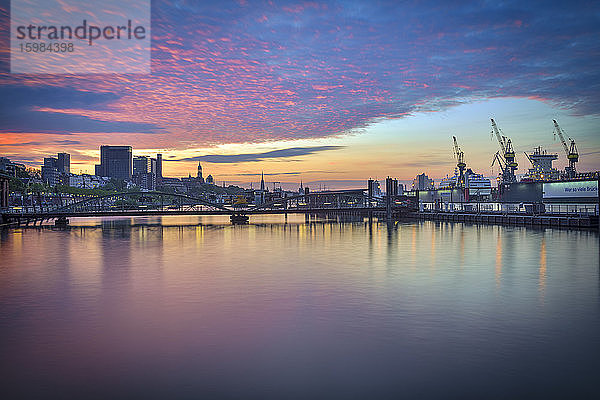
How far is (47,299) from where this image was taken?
70.7ft

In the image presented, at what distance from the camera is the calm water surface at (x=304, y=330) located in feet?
35.8

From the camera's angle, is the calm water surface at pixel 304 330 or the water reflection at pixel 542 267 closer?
the calm water surface at pixel 304 330

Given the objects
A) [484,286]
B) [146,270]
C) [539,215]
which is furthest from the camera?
[539,215]

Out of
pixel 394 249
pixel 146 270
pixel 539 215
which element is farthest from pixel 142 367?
pixel 539 215

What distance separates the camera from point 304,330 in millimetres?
15555

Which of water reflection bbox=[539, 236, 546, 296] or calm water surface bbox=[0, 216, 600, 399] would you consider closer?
calm water surface bbox=[0, 216, 600, 399]

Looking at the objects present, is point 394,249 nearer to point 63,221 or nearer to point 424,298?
point 424,298

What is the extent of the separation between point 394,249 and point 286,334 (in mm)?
28984

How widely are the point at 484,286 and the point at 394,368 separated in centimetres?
1325

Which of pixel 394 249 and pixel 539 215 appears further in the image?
pixel 539 215

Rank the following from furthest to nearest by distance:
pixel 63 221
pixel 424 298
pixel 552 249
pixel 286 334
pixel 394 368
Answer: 1. pixel 63 221
2. pixel 552 249
3. pixel 424 298
4. pixel 286 334
5. pixel 394 368

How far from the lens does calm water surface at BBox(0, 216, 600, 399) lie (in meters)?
10.9

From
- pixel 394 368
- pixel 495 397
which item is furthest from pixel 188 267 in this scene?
pixel 495 397

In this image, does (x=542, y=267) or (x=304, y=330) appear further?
(x=542, y=267)
